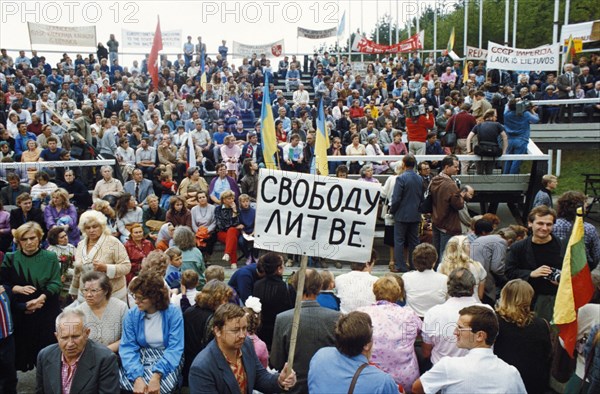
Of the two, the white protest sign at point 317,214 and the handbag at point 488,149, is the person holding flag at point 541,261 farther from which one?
the handbag at point 488,149

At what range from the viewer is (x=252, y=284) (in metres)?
6.50

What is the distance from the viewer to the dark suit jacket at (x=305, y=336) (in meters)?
5.04

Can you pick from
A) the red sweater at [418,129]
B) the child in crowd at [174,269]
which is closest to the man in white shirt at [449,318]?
the child in crowd at [174,269]

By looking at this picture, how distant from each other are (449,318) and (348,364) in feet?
5.10

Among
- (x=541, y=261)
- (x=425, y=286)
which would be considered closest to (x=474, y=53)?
(x=541, y=261)

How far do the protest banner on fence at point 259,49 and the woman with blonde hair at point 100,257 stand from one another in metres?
22.9

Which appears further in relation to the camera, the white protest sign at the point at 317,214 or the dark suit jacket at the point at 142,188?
the dark suit jacket at the point at 142,188

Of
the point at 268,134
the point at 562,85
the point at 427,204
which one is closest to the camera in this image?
the point at 268,134

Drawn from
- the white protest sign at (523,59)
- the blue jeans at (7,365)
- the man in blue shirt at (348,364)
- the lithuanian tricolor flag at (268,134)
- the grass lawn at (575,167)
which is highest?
the white protest sign at (523,59)

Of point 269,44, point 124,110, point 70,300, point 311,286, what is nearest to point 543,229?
point 311,286

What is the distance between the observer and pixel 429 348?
5.42m

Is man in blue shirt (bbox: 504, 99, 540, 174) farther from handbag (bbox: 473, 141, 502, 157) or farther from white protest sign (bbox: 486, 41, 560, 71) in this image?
white protest sign (bbox: 486, 41, 560, 71)

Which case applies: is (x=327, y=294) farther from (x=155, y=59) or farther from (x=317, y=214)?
(x=155, y=59)

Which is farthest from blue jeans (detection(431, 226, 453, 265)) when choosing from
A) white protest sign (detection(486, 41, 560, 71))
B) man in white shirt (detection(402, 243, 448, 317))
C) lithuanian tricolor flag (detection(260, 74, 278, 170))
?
white protest sign (detection(486, 41, 560, 71))
